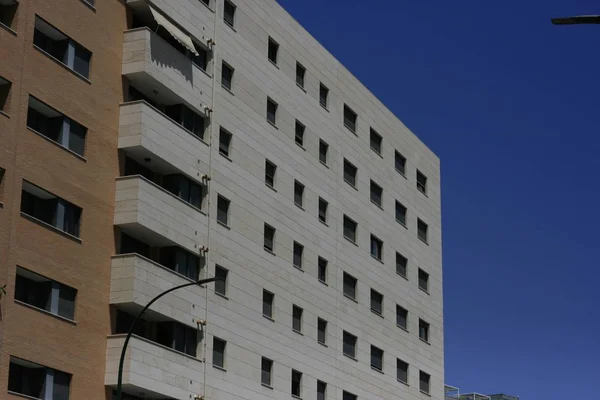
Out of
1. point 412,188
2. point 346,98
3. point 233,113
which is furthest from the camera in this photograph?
point 412,188

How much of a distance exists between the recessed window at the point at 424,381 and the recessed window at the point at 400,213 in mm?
8624

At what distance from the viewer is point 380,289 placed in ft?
212

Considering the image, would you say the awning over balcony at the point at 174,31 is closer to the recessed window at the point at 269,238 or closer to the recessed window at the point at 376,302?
the recessed window at the point at 269,238

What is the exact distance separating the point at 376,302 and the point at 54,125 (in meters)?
26.5

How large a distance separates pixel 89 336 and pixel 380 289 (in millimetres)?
25049

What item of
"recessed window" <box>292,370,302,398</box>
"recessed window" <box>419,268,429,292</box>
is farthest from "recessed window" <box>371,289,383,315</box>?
"recessed window" <box>292,370,302,398</box>

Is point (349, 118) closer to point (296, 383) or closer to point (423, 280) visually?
point (423, 280)

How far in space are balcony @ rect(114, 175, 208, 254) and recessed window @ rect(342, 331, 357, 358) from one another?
13.8 meters

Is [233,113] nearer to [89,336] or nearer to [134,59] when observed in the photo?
[134,59]

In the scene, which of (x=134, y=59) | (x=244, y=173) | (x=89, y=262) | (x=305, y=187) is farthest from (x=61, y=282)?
(x=305, y=187)

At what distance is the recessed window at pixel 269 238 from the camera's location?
54688 mm

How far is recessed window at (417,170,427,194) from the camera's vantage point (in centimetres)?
7194

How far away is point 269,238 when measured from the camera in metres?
55.0

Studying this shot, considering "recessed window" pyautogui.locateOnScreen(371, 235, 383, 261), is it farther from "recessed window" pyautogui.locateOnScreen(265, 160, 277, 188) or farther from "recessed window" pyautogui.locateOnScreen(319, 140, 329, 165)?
"recessed window" pyautogui.locateOnScreen(265, 160, 277, 188)
